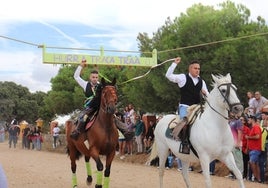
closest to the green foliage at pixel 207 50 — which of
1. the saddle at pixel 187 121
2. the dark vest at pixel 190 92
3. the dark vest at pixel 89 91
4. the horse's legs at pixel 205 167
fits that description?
the dark vest at pixel 89 91

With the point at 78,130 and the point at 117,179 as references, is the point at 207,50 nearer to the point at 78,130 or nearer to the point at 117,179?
the point at 117,179

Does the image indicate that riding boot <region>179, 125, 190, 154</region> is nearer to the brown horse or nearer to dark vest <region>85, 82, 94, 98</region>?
the brown horse

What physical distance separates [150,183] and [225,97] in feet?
20.0

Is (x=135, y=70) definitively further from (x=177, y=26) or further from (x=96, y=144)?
(x=96, y=144)

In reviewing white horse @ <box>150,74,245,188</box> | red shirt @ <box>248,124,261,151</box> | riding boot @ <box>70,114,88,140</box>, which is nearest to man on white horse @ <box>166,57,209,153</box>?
white horse @ <box>150,74,245,188</box>

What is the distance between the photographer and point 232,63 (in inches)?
934

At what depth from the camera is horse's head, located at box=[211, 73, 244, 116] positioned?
8.58 metres

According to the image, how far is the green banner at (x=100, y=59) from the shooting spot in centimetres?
2228

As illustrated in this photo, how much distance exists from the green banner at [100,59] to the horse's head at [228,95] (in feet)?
43.9

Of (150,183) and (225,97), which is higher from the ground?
(225,97)

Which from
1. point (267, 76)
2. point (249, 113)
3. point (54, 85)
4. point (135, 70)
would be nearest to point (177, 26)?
point (135, 70)

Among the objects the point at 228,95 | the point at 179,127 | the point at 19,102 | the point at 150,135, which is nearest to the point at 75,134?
the point at 179,127

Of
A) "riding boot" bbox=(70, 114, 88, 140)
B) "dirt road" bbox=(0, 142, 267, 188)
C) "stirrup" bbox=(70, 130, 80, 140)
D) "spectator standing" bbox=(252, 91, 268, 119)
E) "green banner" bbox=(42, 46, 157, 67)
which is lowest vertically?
"dirt road" bbox=(0, 142, 267, 188)

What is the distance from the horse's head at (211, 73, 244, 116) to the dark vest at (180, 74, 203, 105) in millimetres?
1105
